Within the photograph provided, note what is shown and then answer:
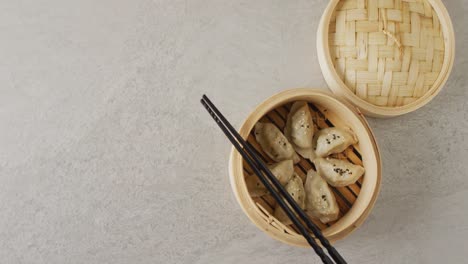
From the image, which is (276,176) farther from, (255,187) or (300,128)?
(300,128)

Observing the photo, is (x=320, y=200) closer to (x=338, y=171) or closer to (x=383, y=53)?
(x=338, y=171)

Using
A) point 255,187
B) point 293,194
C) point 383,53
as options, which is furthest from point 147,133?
point 383,53

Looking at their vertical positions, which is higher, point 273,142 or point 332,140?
point 273,142

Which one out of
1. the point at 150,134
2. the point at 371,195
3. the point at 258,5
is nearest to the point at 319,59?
the point at 258,5

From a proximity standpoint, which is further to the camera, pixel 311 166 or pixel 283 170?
pixel 311 166

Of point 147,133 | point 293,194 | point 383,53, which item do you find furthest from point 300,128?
point 147,133

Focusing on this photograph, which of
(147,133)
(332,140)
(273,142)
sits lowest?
(332,140)

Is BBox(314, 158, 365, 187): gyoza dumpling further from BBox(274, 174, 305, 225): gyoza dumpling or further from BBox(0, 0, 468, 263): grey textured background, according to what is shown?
BBox(0, 0, 468, 263): grey textured background
